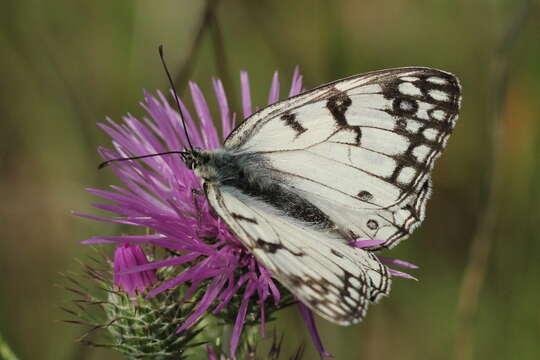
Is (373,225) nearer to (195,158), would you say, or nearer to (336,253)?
(336,253)

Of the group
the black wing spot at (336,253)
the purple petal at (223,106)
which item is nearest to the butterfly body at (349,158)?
the black wing spot at (336,253)

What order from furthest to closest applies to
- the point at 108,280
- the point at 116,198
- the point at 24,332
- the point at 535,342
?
the point at 24,332, the point at 535,342, the point at 108,280, the point at 116,198

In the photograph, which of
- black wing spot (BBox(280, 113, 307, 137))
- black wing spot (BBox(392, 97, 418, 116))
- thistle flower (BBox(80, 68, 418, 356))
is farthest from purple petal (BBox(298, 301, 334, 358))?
black wing spot (BBox(392, 97, 418, 116))

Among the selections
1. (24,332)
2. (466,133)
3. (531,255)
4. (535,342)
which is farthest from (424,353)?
(24,332)

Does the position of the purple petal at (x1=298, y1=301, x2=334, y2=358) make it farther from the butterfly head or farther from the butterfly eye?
the butterfly head

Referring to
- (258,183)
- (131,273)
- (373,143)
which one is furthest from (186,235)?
(373,143)

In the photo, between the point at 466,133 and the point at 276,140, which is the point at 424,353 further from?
the point at 276,140
